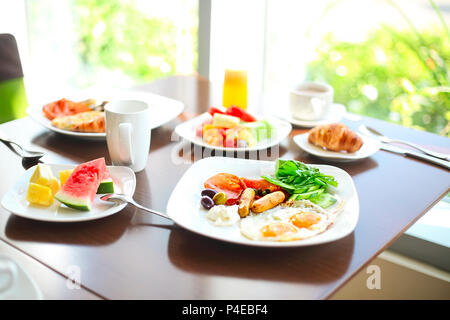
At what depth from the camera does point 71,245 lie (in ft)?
2.92

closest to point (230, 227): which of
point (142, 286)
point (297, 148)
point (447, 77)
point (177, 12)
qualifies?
point (142, 286)

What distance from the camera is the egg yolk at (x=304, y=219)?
0.93 meters

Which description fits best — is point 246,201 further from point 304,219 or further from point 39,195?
point 39,195

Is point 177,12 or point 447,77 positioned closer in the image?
point 447,77

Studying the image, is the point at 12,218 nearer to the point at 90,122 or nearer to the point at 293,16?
the point at 90,122

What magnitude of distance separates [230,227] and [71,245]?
0.30 metres

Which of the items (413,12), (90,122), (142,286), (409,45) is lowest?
(142,286)

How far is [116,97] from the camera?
1.75 meters

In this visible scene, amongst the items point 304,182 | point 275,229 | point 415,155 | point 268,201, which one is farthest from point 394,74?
point 275,229

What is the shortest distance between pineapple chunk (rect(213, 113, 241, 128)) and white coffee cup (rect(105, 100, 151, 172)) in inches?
9.9

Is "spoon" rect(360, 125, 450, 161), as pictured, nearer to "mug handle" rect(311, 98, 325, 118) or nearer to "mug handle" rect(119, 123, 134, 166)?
"mug handle" rect(311, 98, 325, 118)

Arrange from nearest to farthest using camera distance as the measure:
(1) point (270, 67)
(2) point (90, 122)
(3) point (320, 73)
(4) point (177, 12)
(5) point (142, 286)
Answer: (5) point (142, 286) < (2) point (90, 122) < (3) point (320, 73) < (1) point (270, 67) < (4) point (177, 12)

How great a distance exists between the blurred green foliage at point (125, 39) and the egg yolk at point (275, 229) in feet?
10.4

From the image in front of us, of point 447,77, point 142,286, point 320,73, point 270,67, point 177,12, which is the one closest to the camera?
point 142,286
